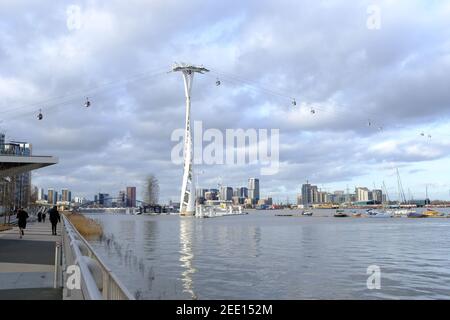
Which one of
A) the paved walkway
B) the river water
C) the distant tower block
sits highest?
the distant tower block

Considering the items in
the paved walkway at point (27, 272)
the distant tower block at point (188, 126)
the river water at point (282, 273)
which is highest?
the distant tower block at point (188, 126)

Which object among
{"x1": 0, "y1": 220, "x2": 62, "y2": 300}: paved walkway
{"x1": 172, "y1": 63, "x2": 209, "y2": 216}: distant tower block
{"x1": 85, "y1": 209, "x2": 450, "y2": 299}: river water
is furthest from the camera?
{"x1": 172, "y1": 63, "x2": 209, "y2": 216}: distant tower block

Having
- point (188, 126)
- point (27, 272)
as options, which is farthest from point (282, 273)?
point (188, 126)

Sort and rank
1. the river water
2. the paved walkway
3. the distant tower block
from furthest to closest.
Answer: the distant tower block, the river water, the paved walkway

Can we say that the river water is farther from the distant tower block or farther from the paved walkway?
the distant tower block

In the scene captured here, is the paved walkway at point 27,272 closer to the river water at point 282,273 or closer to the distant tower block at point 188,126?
the river water at point 282,273

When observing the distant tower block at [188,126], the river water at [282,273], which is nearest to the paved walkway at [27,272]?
the river water at [282,273]

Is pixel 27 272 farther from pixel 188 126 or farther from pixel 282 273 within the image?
pixel 188 126

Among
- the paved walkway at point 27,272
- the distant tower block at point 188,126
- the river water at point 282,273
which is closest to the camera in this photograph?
the paved walkway at point 27,272

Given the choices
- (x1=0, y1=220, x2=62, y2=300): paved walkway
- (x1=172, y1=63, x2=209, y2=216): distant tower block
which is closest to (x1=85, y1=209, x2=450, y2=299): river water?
(x1=0, y1=220, x2=62, y2=300): paved walkway

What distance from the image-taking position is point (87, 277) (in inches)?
310

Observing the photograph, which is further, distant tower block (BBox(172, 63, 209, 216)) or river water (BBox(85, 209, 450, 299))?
distant tower block (BBox(172, 63, 209, 216))
